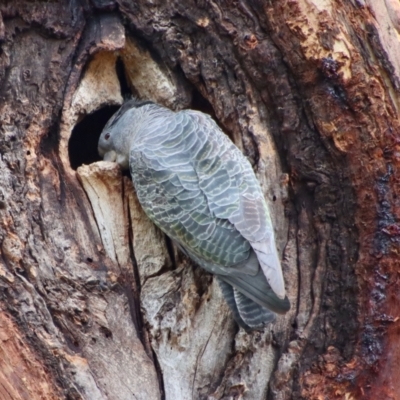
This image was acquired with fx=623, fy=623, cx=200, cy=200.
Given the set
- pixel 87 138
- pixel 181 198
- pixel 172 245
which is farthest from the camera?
pixel 87 138

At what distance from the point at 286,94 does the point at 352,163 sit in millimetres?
545

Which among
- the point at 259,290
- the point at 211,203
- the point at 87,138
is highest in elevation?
the point at 87,138

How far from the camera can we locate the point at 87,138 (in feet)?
15.0

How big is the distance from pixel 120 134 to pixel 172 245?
84 centimetres

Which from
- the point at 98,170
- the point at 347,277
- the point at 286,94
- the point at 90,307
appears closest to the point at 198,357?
the point at 90,307

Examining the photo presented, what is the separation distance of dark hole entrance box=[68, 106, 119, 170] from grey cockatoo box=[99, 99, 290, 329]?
58cm

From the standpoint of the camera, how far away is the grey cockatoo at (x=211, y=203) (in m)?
3.22

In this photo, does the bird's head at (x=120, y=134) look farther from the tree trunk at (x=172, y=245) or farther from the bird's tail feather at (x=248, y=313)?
the bird's tail feather at (x=248, y=313)

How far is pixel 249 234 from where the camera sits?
130 inches

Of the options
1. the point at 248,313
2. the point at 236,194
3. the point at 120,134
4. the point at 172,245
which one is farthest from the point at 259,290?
the point at 120,134

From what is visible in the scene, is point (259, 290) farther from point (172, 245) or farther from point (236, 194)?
point (172, 245)

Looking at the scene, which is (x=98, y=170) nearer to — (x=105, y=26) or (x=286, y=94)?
(x=105, y=26)

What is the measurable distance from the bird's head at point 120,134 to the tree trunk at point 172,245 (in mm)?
311

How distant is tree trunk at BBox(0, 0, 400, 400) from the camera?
3.18 meters
